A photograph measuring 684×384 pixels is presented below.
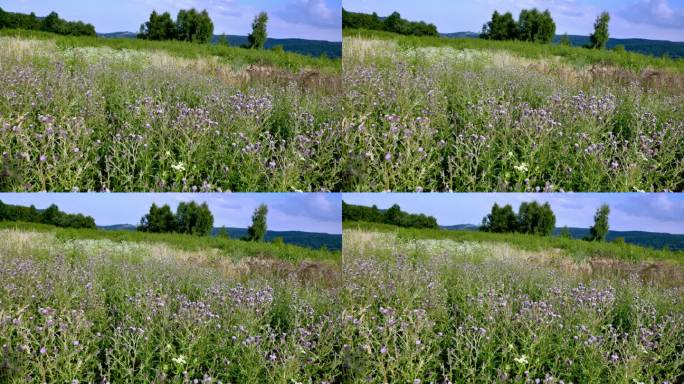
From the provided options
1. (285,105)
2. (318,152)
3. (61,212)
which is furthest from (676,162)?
(61,212)

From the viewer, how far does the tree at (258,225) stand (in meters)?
4.70

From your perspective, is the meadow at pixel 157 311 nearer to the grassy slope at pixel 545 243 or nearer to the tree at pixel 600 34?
the grassy slope at pixel 545 243

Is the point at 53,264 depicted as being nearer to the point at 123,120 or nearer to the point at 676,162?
the point at 123,120

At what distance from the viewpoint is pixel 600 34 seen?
6332 millimetres

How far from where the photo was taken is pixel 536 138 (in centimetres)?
466

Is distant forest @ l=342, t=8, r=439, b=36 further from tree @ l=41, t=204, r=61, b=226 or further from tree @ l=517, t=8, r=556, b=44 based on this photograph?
tree @ l=41, t=204, r=61, b=226

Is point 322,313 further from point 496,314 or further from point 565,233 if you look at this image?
point 565,233

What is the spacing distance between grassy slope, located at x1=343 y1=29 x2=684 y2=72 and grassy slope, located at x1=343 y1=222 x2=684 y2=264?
5.59 ft

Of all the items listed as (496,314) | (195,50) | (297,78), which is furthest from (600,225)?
(195,50)

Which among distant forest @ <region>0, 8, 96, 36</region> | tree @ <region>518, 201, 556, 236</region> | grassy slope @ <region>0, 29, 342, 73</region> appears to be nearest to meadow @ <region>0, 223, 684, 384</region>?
tree @ <region>518, 201, 556, 236</region>

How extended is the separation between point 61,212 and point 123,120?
32.0 inches

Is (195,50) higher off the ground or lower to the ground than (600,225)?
higher

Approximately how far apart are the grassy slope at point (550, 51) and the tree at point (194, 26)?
5.82 ft

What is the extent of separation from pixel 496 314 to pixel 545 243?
3.02 feet
